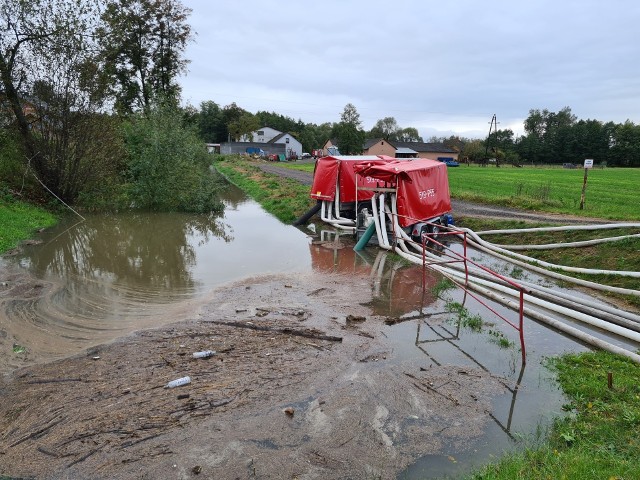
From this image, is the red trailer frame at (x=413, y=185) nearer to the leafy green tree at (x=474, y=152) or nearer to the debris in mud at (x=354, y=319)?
the debris in mud at (x=354, y=319)

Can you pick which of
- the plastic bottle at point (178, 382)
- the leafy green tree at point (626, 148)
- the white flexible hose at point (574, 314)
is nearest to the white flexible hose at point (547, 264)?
the white flexible hose at point (574, 314)

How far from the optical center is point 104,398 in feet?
16.8

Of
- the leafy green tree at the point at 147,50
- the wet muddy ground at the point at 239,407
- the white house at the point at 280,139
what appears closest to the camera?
the wet muddy ground at the point at 239,407

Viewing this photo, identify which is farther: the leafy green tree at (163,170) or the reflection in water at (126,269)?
the leafy green tree at (163,170)

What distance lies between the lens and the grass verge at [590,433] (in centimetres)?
380

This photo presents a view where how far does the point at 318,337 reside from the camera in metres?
7.06

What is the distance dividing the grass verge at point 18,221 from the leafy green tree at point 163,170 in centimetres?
405

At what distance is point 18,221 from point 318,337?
45.3ft

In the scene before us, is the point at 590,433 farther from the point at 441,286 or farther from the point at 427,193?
the point at 427,193

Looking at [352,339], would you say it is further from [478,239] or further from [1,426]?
[478,239]

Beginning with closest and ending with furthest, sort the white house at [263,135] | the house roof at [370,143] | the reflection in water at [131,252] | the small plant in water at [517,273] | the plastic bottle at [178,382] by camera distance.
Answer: the plastic bottle at [178,382]
the reflection in water at [131,252]
the small plant in water at [517,273]
the house roof at [370,143]
the white house at [263,135]

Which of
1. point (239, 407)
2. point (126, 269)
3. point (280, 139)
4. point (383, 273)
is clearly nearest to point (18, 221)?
point (126, 269)

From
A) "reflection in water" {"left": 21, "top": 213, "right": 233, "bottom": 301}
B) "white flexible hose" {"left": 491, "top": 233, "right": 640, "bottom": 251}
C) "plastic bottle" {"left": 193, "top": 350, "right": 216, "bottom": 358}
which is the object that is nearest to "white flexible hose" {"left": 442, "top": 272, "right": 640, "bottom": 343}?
"white flexible hose" {"left": 491, "top": 233, "right": 640, "bottom": 251}

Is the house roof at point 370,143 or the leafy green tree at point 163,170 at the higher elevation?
the house roof at point 370,143
